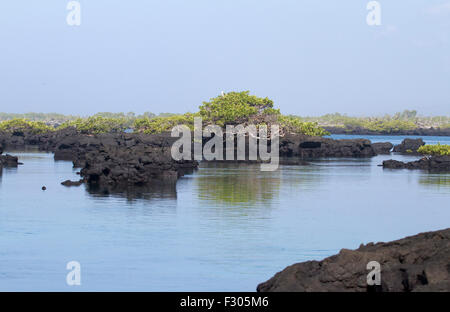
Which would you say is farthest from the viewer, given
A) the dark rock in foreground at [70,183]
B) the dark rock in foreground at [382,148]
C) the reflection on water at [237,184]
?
the dark rock in foreground at [382,148]

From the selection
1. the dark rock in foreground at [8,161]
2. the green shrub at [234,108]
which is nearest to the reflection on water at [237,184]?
the dark rock in foreground at [8,161]

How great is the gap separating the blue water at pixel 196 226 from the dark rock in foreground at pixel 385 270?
2.90m

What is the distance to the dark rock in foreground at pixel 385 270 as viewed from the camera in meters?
9.20

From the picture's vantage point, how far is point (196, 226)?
20016mm

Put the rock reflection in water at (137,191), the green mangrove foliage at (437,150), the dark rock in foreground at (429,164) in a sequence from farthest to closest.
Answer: the green mangrove foliage at (437,150) < the dark rock in foreground at (429,164) < the rock reflection in water at (137,191)

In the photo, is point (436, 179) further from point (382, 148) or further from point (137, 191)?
point (382, 148)

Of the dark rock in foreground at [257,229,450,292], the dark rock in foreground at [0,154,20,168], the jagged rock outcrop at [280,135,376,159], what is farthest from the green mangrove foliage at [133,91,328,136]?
the dark rock in foreground at [257,229,450,292]

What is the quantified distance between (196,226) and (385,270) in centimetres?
1054

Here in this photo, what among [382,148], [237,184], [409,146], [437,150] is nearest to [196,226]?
[237,184]

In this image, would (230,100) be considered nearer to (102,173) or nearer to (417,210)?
(102,173)

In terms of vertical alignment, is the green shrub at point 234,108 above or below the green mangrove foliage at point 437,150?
above

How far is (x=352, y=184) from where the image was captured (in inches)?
1340

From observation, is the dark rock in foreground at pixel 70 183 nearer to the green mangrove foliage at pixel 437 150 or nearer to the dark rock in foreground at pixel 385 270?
the dark rock in foreground at pixel 385 270
